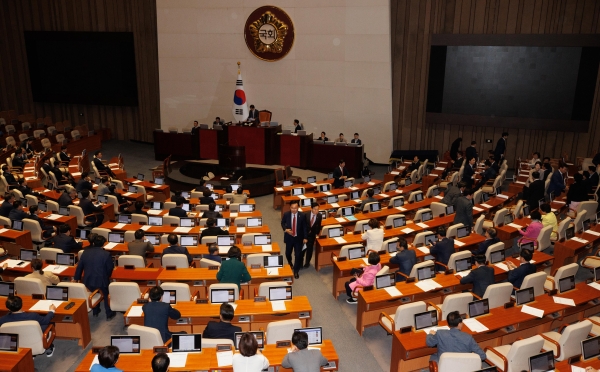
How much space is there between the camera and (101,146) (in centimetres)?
2239

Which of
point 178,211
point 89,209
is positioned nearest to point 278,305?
point 178,211

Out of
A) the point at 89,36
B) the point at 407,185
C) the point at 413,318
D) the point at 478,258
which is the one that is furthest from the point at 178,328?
the point at 89,36

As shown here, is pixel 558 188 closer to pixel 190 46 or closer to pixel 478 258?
pixel 478 258

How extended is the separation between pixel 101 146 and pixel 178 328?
56.6 feet

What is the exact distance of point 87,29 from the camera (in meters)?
22.7

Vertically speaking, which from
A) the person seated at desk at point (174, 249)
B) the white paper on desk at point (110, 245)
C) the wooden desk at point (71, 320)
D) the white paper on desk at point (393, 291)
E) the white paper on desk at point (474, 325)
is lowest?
the wooden desk at point (71, 320)

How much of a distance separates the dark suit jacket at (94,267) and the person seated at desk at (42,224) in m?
3.27

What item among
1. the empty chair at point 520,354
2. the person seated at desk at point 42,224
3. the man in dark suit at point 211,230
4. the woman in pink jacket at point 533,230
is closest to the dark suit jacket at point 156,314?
the man in dark suit at point 211,230

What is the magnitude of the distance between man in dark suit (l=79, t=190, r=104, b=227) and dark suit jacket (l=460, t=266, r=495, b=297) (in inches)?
348

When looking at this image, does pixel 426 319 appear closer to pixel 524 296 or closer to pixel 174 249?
pixel 524 296

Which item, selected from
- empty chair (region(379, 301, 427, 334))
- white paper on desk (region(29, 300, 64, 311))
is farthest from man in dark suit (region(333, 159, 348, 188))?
white paper on desk (region(29, 300, 64, 311))

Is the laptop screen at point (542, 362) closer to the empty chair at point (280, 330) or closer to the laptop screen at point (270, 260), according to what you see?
the empty chair at point (280, 330)

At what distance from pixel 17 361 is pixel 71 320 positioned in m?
1.27

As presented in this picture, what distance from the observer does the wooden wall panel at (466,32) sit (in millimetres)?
17281
